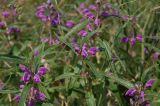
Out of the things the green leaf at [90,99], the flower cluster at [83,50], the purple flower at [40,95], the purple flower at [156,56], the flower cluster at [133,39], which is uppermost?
the flower cluster at [83,50]

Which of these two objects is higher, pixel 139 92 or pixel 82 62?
pixel 82 62

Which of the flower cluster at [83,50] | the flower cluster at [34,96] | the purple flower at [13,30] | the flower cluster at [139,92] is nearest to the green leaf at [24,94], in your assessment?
the flower cluster at [34,96]

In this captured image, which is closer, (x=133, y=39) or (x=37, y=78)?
(x=37, y=78)

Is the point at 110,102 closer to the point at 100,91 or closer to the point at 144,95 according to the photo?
the point at 100,91

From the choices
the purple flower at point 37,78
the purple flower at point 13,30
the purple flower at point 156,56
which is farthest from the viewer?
the purple flower at point 13,30

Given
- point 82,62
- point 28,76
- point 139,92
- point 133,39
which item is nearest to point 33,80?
point 28,76

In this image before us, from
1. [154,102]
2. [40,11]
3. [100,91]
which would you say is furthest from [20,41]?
[154,102]

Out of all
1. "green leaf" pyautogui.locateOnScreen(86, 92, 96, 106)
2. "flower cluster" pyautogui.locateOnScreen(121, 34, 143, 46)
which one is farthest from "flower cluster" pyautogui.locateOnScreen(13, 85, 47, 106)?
"flower cluster" pyautogui.locateOnScreen(121, 34, 143, 46)

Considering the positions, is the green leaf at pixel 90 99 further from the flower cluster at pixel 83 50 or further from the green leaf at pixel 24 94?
the green leaf at pixel 24 94

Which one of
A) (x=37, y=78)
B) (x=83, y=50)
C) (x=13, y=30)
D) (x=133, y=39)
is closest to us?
(x=37, y=78)

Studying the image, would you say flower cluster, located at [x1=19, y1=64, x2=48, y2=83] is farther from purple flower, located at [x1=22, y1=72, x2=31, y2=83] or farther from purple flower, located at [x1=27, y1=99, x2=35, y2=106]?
purple flower, located at [x1=27, y1=99, x2=35, y2=106]

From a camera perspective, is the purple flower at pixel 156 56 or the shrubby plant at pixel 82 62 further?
the purple flower at pixel 156 56

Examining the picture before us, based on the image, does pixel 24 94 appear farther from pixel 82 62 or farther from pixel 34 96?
pixel 82 62
